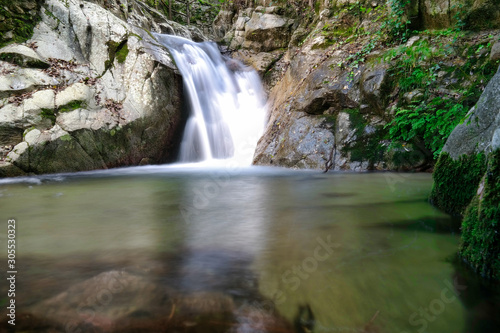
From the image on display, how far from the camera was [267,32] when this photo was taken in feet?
46.8

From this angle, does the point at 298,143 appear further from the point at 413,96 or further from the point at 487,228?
the point at 487,228

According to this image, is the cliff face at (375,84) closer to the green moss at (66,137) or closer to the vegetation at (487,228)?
the vegetation at (487,228)

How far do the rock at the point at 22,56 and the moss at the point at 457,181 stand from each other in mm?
10127

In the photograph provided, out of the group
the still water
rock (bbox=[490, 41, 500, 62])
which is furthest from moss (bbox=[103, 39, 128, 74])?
rock (bbox=[490, 41, 500, 62])

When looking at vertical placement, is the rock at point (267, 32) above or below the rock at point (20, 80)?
above

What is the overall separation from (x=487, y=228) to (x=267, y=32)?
13.7 meters

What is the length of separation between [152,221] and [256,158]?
618cm

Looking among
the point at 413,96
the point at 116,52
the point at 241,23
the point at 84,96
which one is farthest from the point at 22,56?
the point at 413,96

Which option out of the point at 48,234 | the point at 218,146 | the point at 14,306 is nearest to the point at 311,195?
the point at 48,234

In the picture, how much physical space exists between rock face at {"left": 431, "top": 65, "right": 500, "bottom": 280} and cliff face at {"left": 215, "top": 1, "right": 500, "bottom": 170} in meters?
3.11

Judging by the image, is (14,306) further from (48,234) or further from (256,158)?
(256,158)

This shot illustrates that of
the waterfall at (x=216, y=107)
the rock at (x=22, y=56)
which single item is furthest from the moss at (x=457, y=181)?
the rock at (x=22, y=56)

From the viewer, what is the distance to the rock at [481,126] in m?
3.38

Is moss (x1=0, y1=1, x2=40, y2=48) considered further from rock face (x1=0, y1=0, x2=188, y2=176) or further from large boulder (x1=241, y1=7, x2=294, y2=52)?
large boulder (x1=241, y1=7, x2=294, y2=52)
